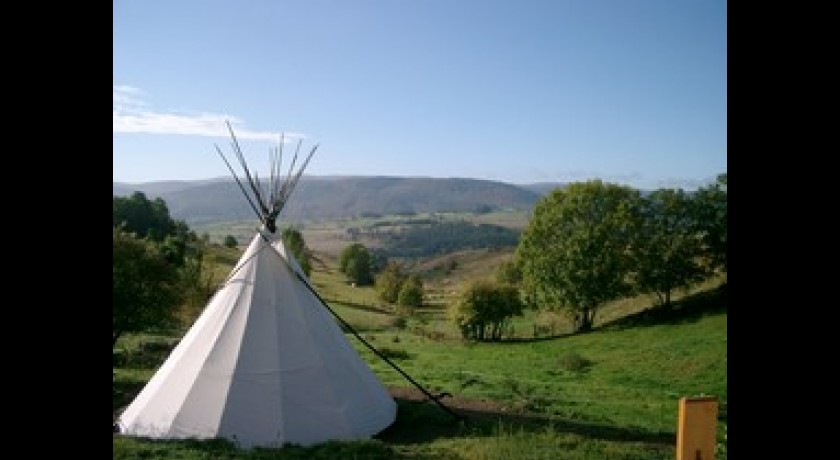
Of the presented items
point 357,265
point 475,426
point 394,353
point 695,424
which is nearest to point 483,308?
point 394,353

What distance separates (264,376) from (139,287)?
35.4 ft

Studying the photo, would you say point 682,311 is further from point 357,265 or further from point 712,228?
point 357,265

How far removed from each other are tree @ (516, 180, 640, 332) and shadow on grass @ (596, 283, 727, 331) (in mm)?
1323

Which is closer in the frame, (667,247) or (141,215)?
(667,247)

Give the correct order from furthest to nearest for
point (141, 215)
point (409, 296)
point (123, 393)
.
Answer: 1. point (141, 215)
2. point (409, 296)
3. point (123, 393)

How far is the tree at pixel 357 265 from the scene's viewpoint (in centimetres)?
6381

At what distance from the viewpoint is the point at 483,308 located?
34.3m

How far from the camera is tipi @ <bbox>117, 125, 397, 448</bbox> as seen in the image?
37.5ft

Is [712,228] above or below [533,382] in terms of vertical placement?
above

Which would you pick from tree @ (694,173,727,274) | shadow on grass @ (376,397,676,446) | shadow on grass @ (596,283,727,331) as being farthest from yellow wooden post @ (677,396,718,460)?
tree @ (694,173,727,274)
